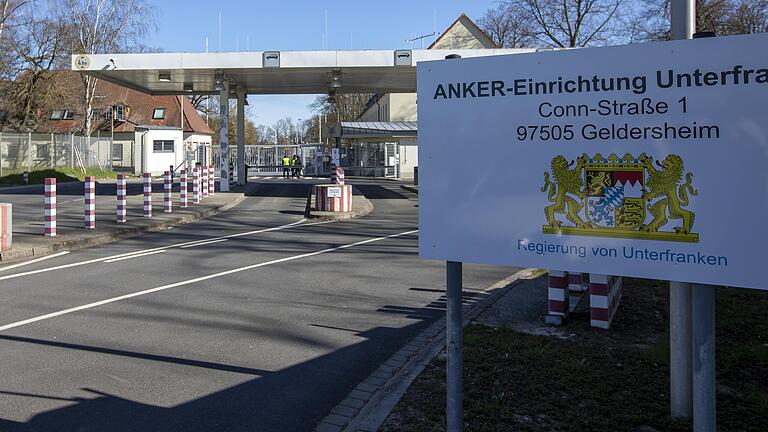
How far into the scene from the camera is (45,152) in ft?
131

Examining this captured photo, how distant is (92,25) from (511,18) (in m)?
30.3

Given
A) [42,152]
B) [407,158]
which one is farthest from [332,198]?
[407,158]

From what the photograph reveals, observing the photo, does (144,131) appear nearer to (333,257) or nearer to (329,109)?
(329,109)

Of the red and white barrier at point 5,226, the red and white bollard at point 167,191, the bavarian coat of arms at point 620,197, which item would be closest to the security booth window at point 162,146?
the red and white bollard at point 167,191

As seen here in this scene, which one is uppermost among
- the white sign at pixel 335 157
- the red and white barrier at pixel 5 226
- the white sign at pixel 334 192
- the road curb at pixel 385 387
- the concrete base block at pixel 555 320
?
the white sign at pixel 335 157

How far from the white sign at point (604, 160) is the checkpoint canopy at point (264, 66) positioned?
63.3ft

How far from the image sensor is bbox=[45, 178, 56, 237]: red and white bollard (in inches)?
540

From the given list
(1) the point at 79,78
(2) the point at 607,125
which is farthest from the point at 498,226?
(1) the point at 79,78

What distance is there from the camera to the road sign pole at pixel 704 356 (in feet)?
10.4

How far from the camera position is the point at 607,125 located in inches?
126

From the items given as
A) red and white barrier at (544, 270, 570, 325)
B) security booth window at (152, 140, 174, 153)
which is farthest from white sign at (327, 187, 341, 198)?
security booth window at (152, 140, 174, 153)

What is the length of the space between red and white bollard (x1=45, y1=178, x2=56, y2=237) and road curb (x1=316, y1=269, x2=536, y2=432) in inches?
391

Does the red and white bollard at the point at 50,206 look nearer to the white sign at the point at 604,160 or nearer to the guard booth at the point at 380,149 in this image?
the white sign at the point at 604,160

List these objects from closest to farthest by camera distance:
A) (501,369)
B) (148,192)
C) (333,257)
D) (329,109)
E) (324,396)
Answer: (324,396)
(501,369)
(333,257)
(148,192)
(329,109)
